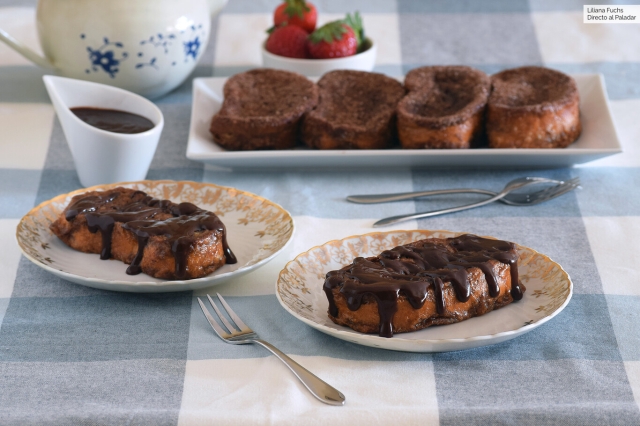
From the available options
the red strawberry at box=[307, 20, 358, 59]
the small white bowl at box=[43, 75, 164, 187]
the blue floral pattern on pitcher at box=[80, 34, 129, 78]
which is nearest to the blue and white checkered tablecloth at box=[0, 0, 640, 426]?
the small white bowl at box=[43, 75, 164, 187]

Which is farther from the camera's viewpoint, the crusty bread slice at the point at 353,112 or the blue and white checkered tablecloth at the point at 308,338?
the crusty bread slice at the point at 353,112

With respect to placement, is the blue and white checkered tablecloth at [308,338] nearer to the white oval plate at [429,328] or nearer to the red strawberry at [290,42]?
the white oval plate at [429,328]

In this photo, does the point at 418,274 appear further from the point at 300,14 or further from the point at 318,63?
the point at 300,14

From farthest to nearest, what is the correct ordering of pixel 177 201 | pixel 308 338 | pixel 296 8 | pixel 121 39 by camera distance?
pixel 296 8, pixel 121 39, pixel 177 201, pixel 308 338

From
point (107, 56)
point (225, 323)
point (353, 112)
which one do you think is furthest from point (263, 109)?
point (225, 323)

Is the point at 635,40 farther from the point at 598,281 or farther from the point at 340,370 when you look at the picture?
the point at 340,370

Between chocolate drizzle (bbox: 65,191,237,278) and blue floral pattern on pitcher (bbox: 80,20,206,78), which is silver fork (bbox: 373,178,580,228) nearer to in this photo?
chocolate drizzle (bbox: 65,191,237,278)

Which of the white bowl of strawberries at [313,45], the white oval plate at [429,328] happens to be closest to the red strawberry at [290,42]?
the white bowl of strawberries at [313,45]
